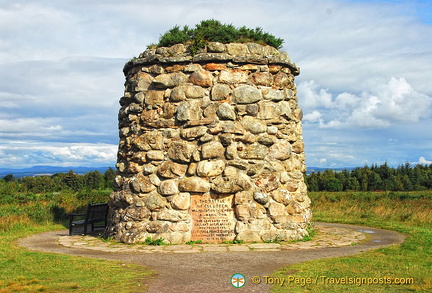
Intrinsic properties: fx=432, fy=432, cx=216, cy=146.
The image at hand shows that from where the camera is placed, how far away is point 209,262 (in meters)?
6.90

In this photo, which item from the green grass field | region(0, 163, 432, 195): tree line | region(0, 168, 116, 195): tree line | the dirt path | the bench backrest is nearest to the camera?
the green grass field

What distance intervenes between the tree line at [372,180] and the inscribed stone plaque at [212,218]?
72.0ft

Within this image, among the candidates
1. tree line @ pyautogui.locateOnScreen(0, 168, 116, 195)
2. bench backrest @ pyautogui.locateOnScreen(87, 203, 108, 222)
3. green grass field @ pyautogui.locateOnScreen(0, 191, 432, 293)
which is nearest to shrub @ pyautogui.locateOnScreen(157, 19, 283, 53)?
bench backrest @ pyautogui.locateOnScreen(87, 203, 108, 222)

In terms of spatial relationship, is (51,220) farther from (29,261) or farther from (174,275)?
(174,275)

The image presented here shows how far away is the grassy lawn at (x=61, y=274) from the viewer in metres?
5.33

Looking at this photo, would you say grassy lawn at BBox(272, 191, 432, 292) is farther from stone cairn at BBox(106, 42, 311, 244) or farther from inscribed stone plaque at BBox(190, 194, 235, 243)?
inscribed stone plaque at BBox(190, 194, 235, 243)

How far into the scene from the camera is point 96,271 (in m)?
6.20

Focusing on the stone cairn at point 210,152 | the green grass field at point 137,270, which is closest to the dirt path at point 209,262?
the green grass field at point 137,270

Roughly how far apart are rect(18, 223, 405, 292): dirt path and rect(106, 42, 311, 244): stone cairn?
1.19 m

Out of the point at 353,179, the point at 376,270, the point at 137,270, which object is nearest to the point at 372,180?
the point at 353,179

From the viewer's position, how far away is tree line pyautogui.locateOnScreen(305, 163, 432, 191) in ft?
99.2

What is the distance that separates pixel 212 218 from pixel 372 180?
2503cm

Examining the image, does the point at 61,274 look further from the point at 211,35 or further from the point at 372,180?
the point at 372,180

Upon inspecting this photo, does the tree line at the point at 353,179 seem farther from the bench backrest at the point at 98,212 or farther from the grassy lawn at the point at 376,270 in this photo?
the grassy lawn at the point at 376,270
